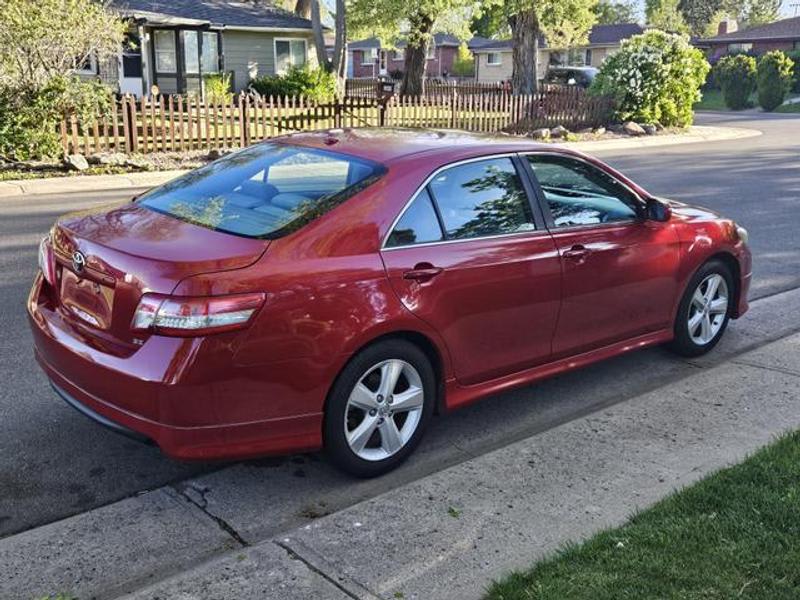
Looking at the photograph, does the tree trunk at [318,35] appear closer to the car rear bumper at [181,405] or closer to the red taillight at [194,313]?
the car rear bumper at [181,405]

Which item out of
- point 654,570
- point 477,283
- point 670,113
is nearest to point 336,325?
point 477,283

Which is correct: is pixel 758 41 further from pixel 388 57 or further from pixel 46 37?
pixel 46 37

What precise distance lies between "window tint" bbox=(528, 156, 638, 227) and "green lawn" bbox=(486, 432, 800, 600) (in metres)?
1.76

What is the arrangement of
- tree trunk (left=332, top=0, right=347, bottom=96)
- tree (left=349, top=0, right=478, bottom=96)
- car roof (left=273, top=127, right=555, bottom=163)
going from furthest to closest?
1. tree (left=349, top=0, right=478, bottom=96)
2. tree trunk (left=332, top=0, right=347, bottom=96)
3. car roof (left=273, top=127, right=555, bottom=163)

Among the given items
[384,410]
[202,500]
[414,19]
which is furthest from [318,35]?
[202,500]

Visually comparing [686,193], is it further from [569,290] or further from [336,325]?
[336,325]

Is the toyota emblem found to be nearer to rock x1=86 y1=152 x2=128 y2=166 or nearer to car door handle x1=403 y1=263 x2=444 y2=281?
car door handle x1=403 y1=263 x2=444 y2=281

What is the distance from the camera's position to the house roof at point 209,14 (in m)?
27.8

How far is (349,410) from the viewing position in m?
3.86

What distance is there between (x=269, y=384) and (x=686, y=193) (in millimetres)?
11335

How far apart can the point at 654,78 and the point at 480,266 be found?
22962mm

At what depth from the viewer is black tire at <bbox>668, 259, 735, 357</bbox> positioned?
5.56 metres

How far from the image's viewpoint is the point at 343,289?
12.0 feet

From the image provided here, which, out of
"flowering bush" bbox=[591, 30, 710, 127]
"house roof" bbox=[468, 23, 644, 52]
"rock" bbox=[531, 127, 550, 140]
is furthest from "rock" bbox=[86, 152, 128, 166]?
"house roof" bbox=[468, 23, 644, 52]
